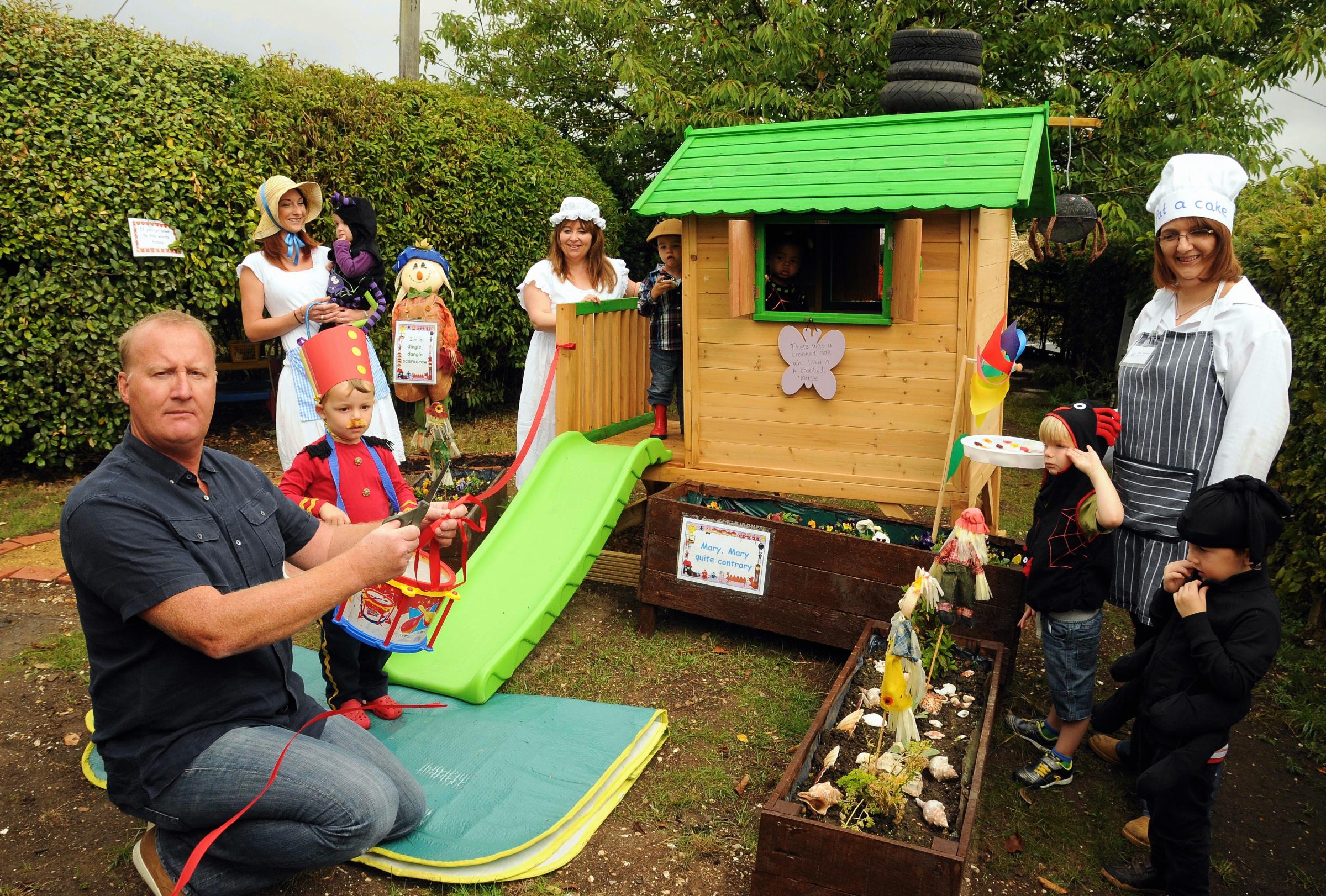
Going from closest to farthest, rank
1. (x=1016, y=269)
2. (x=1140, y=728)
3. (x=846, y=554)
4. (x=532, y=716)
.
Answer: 1. (x=1140, y=728)
2. (x=532, y=716)
3. (x=846, y=554)
4. (x=1016, y=269)

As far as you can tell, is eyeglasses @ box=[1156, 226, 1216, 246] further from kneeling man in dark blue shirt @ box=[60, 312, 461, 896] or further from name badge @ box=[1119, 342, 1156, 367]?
kneeling man in dark blue shirt @ box=[60, 312, 461, 896]

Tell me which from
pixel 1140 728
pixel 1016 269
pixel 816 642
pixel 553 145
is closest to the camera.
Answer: pixel 1140 728

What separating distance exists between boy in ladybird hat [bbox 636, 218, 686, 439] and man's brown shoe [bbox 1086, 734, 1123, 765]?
2682 mm

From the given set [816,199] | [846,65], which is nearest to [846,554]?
[816,199]

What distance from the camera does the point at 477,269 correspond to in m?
8.89

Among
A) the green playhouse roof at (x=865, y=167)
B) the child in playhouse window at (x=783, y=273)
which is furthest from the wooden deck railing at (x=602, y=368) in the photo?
the child in playhouse window at (x=783, y=273)

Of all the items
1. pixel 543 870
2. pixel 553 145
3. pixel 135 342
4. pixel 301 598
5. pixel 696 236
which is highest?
pixel 553 145

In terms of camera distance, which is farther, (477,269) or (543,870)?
(477,269)

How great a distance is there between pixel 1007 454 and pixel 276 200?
12.5ft

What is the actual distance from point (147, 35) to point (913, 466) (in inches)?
272

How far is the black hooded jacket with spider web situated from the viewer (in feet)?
10.5

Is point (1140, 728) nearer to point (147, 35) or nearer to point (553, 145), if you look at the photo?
point (147, 35)

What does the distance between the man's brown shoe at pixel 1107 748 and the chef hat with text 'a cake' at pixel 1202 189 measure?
205 cm

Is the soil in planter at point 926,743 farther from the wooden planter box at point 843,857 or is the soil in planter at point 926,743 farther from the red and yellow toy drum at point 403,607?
the red and yellow toy drum at point 403,607
